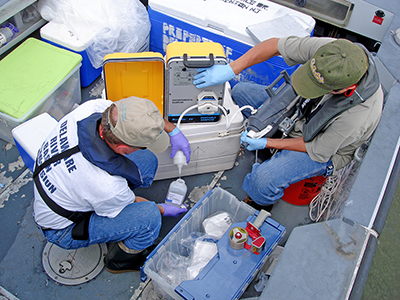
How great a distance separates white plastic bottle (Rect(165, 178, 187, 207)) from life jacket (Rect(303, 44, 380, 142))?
0.74m

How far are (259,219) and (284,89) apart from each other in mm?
767

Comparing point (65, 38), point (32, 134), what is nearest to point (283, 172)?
point (32, 134)

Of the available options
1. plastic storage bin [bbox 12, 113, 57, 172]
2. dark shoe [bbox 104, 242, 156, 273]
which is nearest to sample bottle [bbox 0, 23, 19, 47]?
plastic storage bin [bbox 12, 113, 57, 172]

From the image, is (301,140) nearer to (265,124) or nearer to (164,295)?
(265,124)

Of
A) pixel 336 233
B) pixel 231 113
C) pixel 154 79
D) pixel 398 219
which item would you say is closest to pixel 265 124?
pixel 231 113

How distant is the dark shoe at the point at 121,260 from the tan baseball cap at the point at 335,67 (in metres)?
1.17

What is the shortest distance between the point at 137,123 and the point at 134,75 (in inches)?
22.1

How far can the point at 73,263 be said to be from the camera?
174 centimetres

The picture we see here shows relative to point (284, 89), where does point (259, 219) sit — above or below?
below

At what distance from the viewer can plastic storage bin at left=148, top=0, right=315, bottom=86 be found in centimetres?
226

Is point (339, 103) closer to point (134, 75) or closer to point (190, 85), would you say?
point (190, 85)

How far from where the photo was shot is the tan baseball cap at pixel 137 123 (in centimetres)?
122

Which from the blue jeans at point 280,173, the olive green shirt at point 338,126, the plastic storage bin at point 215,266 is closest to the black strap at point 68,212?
the plastic storage bin at point 215,266

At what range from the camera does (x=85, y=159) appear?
4.17 feet
